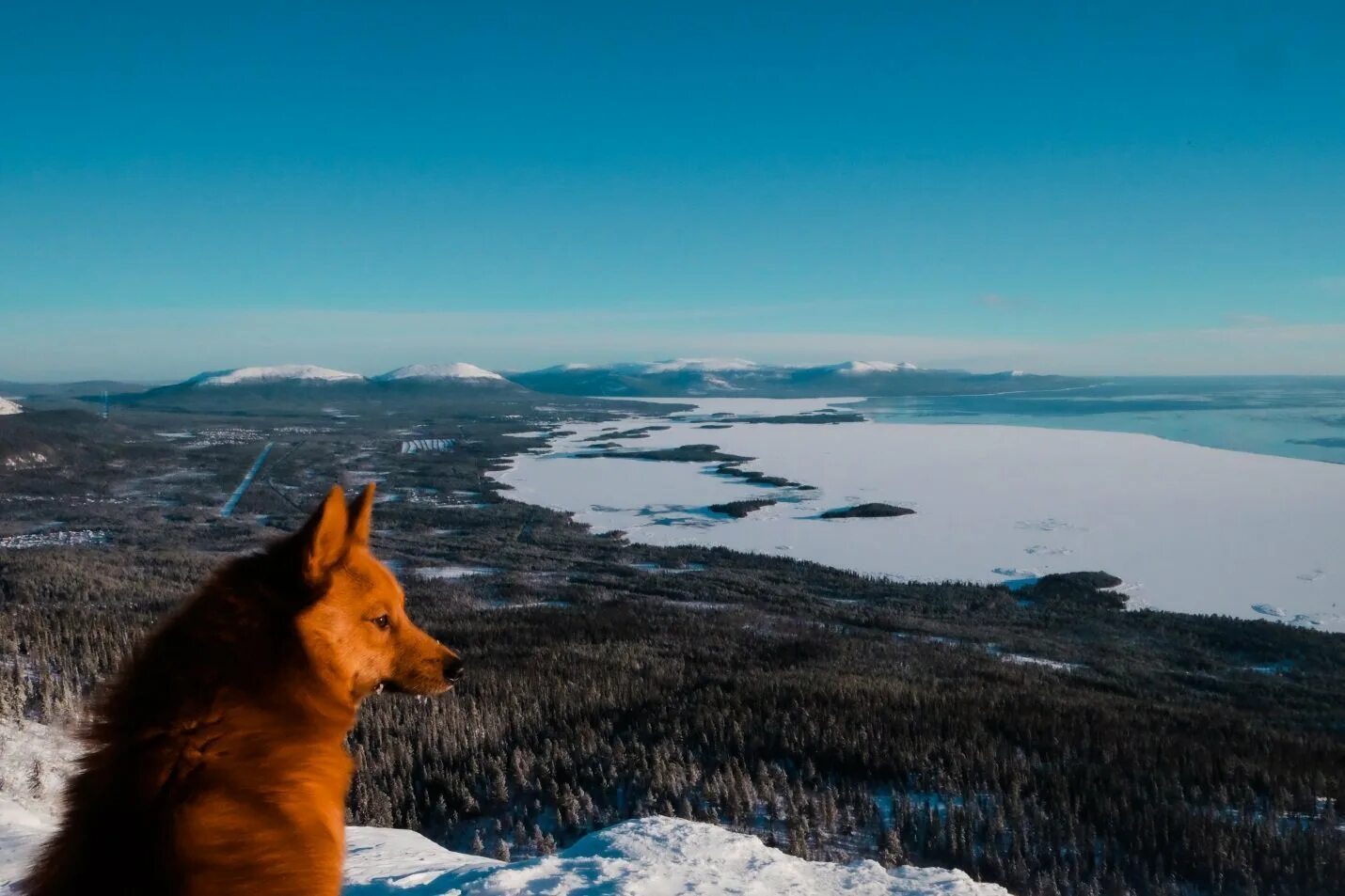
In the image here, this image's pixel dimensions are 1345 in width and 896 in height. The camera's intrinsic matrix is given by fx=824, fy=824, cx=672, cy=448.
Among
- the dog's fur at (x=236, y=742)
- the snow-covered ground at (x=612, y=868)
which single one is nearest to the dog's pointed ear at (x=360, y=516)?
the dog's fur at (x=236, y=742)

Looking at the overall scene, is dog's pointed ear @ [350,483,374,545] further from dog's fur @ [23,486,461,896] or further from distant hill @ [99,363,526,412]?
distant hill @ [99,363,526,412]

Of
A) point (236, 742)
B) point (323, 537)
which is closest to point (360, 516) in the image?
point (323, 537)

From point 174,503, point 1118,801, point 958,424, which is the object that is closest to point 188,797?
point 1118,801

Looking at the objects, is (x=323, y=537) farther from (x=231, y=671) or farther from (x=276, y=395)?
(x=276, y=395)

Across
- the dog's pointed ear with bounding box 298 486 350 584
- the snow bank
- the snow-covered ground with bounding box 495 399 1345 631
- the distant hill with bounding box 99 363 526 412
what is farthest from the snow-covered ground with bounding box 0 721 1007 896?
the distant hill with bounding box 99 363 526 412

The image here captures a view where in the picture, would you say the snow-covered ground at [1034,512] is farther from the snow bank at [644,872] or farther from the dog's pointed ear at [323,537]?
the dog's pointed ear at [323,537]
